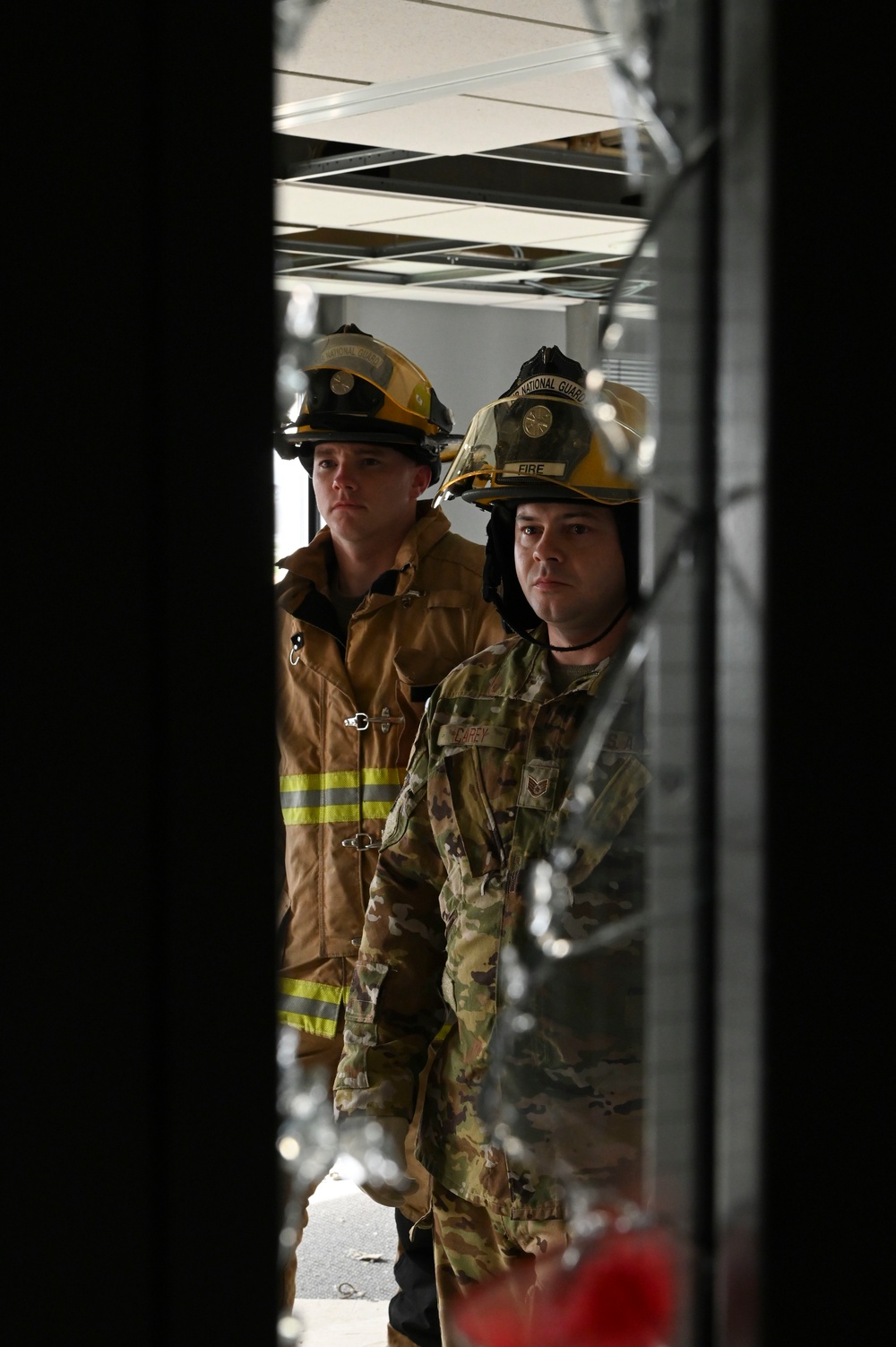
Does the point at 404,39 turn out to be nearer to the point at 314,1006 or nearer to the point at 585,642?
the point at 585,642

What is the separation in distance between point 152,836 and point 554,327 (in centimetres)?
910

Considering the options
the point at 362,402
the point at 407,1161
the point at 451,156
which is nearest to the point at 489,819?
the point at 407,1161

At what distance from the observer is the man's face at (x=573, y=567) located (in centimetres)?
235

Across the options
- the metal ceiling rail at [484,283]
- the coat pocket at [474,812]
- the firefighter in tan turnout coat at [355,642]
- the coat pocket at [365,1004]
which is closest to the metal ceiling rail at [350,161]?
the firefighter in tan turnout coat at [355,642]

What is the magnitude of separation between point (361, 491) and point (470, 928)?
137cm

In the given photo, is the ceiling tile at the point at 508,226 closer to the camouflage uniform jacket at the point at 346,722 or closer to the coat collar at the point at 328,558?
the coat collar at the point at 328,558

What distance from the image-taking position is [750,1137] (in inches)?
20.9

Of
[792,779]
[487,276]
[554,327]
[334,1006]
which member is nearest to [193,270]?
[792,779]

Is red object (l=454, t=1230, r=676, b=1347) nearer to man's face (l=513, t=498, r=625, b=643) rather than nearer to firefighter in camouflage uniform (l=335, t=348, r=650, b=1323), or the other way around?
firefighter in camouflage uniform (l=335, t=348, r=650, b=1323)

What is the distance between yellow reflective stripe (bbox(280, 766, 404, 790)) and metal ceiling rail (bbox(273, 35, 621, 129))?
1.42 m

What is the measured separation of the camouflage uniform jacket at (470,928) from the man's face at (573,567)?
0.09 metres

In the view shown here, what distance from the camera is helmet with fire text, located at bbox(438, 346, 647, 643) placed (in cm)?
236

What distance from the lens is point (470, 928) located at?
2.26 metres

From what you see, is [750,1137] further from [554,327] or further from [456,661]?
[554,327]
